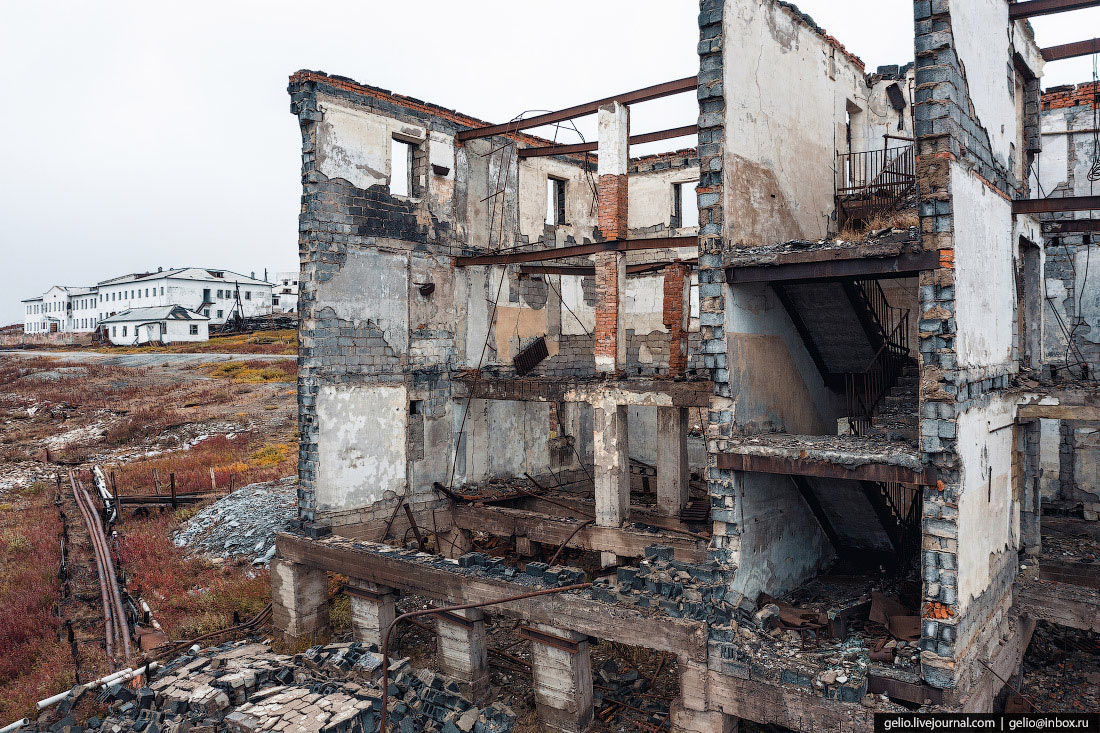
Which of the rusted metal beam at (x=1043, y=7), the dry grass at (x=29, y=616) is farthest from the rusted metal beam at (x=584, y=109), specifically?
the dry grass at (x=29, y=616)

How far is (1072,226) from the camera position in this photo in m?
11.7

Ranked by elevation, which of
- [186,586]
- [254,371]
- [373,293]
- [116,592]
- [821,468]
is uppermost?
[373,293]

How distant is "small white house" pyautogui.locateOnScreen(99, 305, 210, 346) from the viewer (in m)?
57.7

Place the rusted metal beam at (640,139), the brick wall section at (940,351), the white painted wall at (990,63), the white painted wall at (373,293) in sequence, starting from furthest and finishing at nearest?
the rusted metal beam at (640,139) < the white painted wall at (373,293) < the white painted wall at (990,63) < the brick wall section at (940,351)

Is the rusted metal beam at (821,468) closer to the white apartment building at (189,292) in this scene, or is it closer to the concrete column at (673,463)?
the concrete column at (673,463)

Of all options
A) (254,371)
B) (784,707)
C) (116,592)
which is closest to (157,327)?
(254,371)

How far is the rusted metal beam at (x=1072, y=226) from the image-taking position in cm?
1039

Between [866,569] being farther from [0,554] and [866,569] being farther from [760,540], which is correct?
[0,554]

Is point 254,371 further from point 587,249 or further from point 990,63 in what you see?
point 990,63

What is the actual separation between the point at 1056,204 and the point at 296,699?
41.9 feet

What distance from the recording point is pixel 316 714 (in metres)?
9.77

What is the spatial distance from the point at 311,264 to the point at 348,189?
71.5 inches

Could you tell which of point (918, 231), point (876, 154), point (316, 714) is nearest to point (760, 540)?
point (918, 231)

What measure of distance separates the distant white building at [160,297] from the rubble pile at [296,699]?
5460cm
